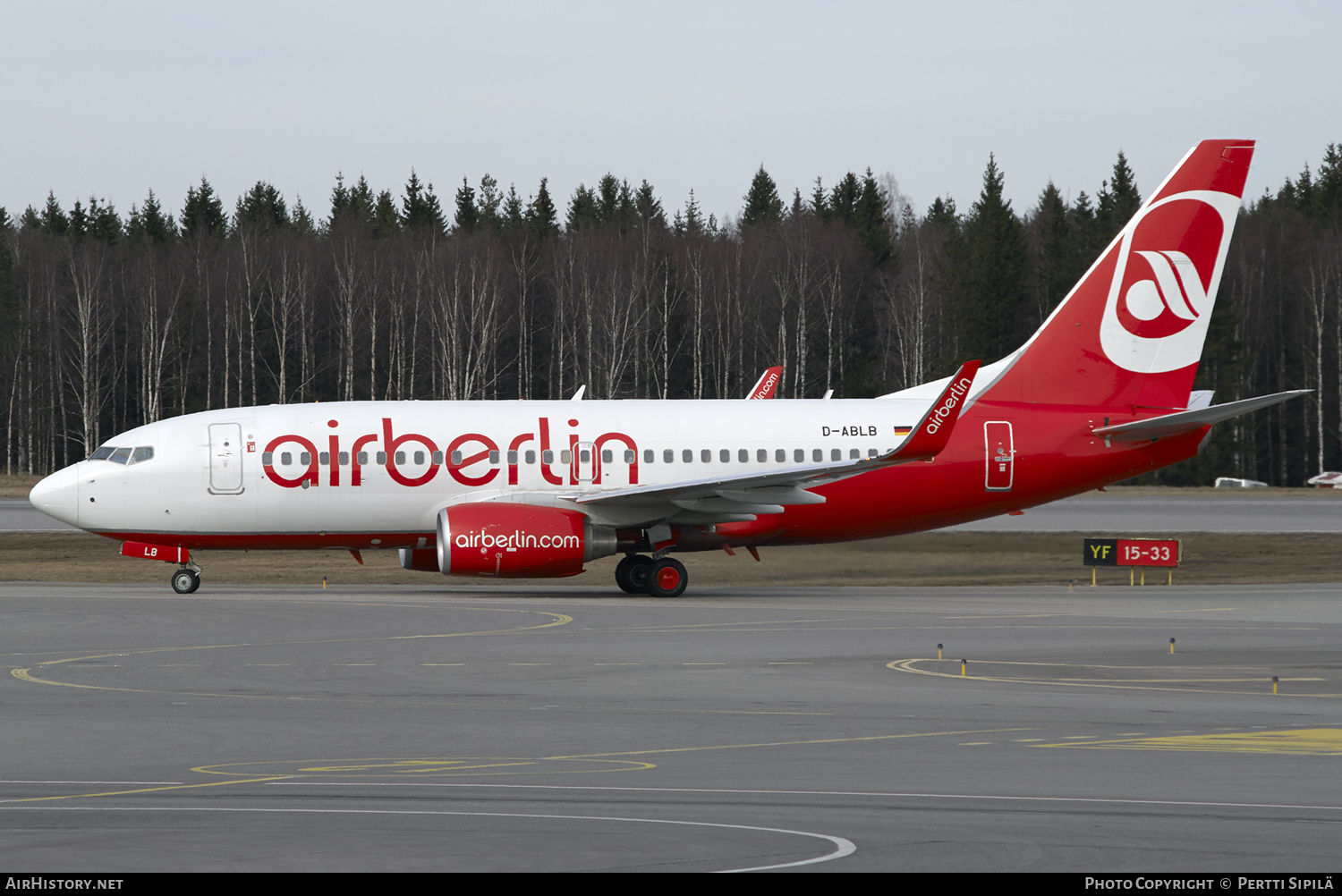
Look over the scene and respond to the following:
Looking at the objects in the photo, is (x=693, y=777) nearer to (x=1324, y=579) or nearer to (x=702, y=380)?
(x=1324, y=579)

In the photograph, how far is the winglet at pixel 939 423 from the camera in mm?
27766

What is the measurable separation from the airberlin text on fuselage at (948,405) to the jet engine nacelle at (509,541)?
23.2 ft

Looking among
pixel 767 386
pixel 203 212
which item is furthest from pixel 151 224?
pixel 767 386

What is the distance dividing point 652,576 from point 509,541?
336cm

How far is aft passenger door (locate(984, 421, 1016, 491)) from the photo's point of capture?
1225 inches

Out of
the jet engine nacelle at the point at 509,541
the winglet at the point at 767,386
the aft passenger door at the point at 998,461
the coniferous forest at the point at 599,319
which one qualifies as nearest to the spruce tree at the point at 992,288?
the coniferous forest at the point at 599,319

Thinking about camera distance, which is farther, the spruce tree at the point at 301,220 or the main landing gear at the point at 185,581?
the spruce tree at the point at 301,220

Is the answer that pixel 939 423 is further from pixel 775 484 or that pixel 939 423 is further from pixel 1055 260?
pixel 1055 260

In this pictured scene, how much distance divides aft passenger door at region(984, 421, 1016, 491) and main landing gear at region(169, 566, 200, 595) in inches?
644

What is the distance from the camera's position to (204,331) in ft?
313

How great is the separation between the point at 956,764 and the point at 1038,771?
0.68m

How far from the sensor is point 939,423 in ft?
91.5

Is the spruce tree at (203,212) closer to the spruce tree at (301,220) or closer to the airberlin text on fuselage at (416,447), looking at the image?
the spruce tree at (301,220)
